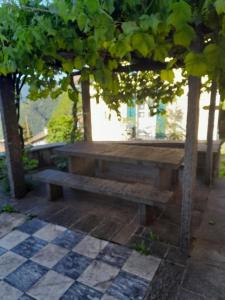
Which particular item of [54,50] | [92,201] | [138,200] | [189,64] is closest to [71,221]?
[92,201]

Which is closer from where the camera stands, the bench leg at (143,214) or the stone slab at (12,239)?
the stone slab at (12,239)

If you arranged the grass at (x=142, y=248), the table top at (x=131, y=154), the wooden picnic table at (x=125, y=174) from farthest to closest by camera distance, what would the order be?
the table top at (x=131, y=154)
the wooden picnic table at (x=125, y=174)
the grass at (x=142, y=248)

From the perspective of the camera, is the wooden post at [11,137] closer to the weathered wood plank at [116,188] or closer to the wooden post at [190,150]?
the weathered wood plank at [116,188]

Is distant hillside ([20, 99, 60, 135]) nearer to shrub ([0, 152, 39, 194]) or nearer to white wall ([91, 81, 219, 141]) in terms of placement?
shrub ([0, 152, 39, 194])

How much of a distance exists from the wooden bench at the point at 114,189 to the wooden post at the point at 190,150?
29cm

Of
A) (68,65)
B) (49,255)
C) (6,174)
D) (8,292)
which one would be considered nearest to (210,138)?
(68,65)

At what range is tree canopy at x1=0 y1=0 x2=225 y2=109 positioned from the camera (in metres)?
1.00

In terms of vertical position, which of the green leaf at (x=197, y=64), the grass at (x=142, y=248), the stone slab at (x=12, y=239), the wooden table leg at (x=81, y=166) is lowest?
the stone slab at (x=12, y=239)

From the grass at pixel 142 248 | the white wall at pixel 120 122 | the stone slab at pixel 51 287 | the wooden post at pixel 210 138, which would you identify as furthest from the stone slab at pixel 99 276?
the white wall at pixel 120 122

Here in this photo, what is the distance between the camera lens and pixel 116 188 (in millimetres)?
2605

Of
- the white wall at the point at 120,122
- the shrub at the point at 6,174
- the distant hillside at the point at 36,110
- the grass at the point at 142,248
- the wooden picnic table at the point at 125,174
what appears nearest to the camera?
the grass at the point at 142,248

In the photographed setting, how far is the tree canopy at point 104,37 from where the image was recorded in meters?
1.00

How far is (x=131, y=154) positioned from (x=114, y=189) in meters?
0.60

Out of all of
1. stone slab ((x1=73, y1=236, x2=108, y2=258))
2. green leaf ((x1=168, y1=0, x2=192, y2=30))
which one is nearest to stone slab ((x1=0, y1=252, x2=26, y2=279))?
stone slab ((x1=73, y1=236, x2=108, y2=258))
